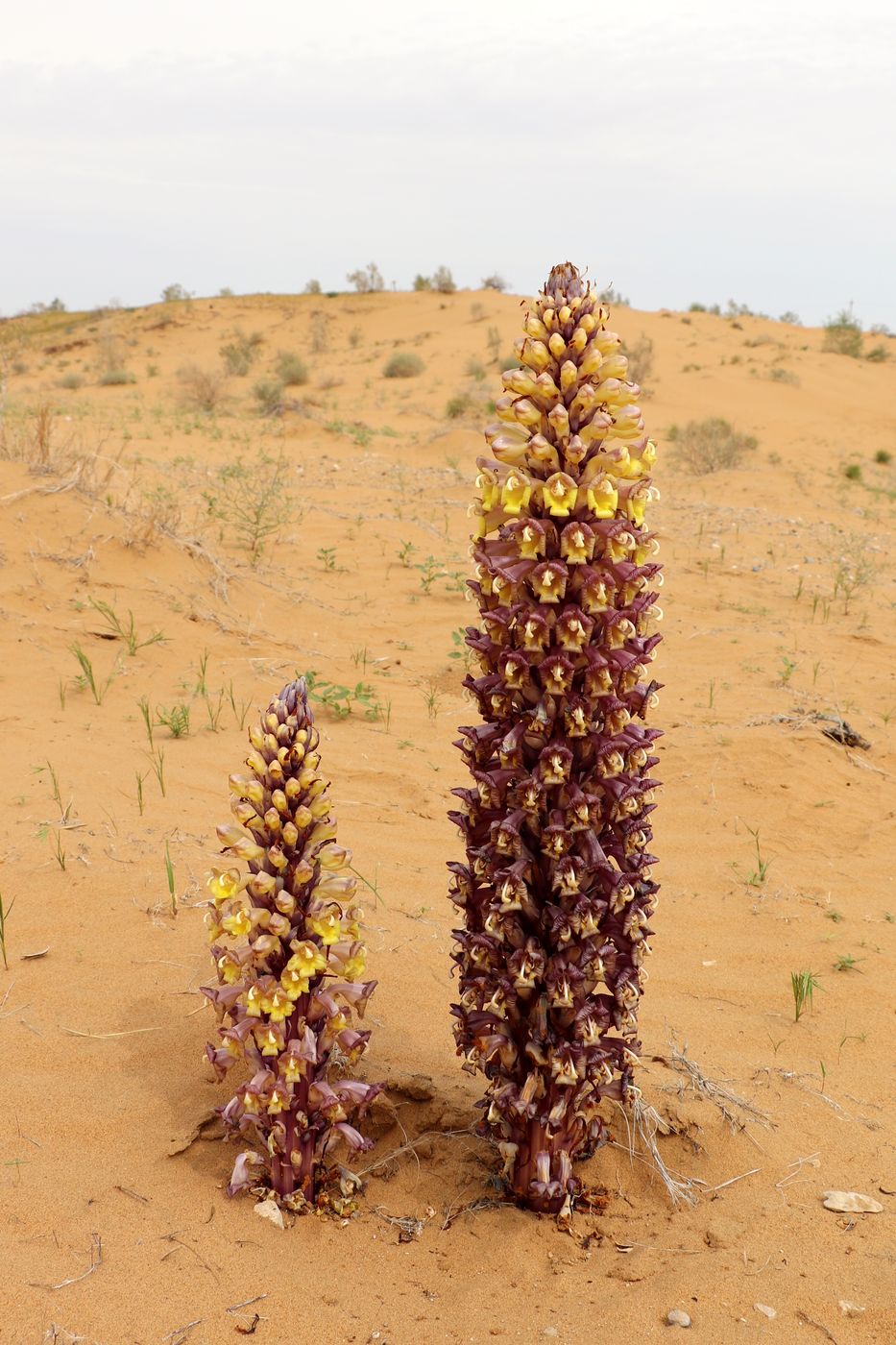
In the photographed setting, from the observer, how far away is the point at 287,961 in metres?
2.67

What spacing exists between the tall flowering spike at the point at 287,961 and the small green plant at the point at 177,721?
129 inches

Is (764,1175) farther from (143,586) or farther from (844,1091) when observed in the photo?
(143,586)

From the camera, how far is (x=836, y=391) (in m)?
28.9

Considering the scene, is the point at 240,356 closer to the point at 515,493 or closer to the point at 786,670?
the point at 786,670

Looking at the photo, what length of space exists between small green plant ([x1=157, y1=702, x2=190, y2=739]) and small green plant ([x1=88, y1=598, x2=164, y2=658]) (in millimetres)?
1024

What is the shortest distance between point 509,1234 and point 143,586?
20.7 ft

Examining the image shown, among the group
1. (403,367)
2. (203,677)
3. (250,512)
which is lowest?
(203,677)

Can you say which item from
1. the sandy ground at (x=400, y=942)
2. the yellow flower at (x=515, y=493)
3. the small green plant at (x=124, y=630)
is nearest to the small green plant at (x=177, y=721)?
the sandy ground at (x=400, y=942)

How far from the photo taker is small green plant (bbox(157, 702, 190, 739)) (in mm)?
5934

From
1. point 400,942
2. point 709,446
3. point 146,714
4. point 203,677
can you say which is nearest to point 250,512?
point 203,677

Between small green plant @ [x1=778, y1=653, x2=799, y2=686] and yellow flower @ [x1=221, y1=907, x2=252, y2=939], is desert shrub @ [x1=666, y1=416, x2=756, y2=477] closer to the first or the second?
small green plant @ [x1=778, y1=653, x2=799, y2=686]

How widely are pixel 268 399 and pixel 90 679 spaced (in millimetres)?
16979

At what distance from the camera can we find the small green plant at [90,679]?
6.18 m

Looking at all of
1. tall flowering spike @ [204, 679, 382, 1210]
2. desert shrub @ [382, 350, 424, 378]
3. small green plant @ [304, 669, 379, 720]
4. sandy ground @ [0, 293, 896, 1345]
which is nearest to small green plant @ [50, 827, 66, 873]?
sandy ground @ [0, 293, 896, 1345]
